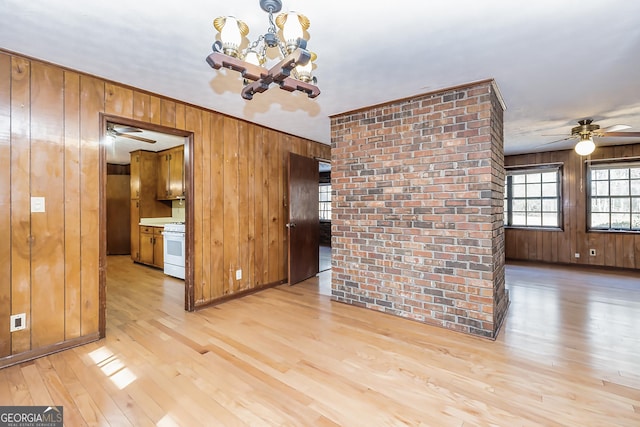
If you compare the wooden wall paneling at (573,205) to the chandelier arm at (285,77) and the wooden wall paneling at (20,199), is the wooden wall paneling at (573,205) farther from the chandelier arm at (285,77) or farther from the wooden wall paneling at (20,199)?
the wooden wall paneling at (20,199)

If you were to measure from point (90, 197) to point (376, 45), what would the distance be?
2.67 m

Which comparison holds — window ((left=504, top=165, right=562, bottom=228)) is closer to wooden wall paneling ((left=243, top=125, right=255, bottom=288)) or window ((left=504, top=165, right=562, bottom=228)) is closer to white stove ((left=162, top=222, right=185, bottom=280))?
wooden wall paneling ((left=243, top=125, right=255, bottom=288))

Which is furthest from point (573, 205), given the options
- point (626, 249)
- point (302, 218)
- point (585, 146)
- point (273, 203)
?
point (273, 203)

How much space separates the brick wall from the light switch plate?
2736 millimetres

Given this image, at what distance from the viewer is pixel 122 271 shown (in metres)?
5.27

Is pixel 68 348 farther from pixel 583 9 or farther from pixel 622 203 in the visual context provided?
pixel 622 203

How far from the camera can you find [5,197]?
6.99ft

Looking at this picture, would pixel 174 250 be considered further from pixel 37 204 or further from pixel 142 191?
pixel 37 204

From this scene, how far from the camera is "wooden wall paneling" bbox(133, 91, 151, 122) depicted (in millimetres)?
2795

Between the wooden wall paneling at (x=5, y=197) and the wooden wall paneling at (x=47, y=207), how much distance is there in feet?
0.41

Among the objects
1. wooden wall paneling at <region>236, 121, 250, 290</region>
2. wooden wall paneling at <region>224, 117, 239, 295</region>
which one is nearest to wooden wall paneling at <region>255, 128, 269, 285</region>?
wooden wall paneling at <region>236, 121, 250, 290</region>

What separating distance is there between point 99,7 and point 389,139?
257 centimetres

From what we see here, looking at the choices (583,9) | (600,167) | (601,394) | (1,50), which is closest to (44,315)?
(1,50)

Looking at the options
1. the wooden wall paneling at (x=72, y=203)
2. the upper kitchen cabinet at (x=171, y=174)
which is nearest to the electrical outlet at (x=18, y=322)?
the wooden wall paneling at (x=72, y=203)
